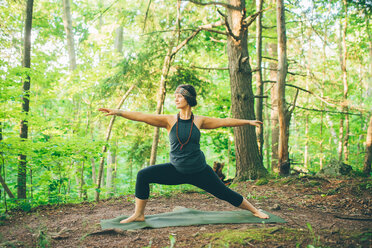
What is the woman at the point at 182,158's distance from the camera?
317cm

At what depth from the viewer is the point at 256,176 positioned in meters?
6.26

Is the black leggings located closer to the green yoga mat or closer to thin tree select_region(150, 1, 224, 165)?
the green yoga mat

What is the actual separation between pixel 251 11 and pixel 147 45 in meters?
3.80

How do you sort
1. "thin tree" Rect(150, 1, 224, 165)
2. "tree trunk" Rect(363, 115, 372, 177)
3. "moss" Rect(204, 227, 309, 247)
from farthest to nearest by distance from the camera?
"thin tree" Rect(150, 1, 224, 165), "tree trunk" Rect(363, 115, 372, 177), "moss" Rect(204, 227, 309, 247)

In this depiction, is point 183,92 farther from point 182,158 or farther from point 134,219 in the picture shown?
point 134,219

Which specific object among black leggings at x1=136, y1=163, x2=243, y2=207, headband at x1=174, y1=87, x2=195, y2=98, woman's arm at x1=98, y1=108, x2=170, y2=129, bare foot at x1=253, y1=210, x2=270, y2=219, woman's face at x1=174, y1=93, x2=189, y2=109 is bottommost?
bare foot at x1=253, y1=210, x2=270, y2=219

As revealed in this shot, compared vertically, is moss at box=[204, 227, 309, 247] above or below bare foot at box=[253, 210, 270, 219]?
above

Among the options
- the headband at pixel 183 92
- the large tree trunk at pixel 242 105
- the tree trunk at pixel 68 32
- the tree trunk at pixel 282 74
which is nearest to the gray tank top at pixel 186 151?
the headband at pixel 183 92

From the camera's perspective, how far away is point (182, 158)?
3.17 meters

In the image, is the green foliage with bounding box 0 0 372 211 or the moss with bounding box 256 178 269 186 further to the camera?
the moss with bounding box 256 178 269 186

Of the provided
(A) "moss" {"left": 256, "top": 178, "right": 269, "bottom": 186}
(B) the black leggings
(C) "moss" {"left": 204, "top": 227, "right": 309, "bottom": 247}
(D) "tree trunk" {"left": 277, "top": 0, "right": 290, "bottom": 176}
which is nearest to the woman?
(B) the black leggings

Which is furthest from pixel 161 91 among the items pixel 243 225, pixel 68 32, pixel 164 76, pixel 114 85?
pixel 68 32

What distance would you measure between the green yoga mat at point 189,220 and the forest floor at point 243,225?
0.45 ft

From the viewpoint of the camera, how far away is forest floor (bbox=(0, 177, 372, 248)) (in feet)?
8.21
